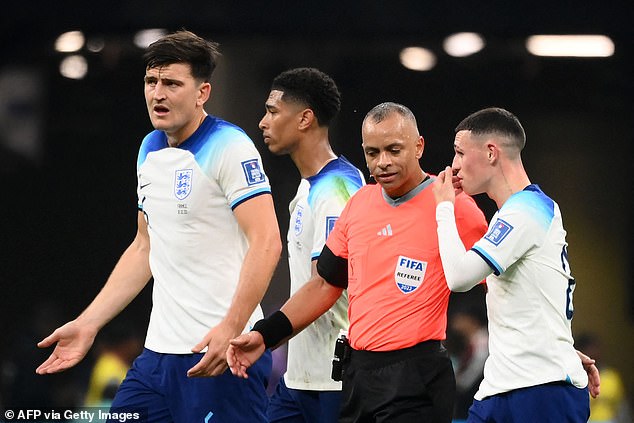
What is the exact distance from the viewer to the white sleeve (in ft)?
13.0

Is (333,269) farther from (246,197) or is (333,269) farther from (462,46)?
(462,46)

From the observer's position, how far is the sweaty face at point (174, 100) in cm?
445

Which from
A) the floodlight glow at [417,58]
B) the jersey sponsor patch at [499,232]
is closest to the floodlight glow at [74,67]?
the floodlight glow at [417,58]

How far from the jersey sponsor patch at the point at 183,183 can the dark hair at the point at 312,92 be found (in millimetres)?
1221

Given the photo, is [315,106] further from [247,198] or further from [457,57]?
[457,57]

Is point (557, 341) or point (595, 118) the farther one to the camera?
point (595, 118)

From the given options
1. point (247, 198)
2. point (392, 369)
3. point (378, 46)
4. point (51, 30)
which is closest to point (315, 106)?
point (247, 198)

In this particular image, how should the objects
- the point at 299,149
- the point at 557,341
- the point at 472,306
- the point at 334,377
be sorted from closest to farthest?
the point at 557,341
the point at 334,377
the point at 299,149
the point at 472,306

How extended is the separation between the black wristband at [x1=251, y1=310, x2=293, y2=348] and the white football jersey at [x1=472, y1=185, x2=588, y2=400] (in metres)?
0.77

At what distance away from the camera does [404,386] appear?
4.05m

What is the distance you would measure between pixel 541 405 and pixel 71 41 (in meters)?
6.53

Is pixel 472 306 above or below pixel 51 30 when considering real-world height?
below

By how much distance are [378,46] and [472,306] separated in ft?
7.23

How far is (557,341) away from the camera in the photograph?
4.05 meters
